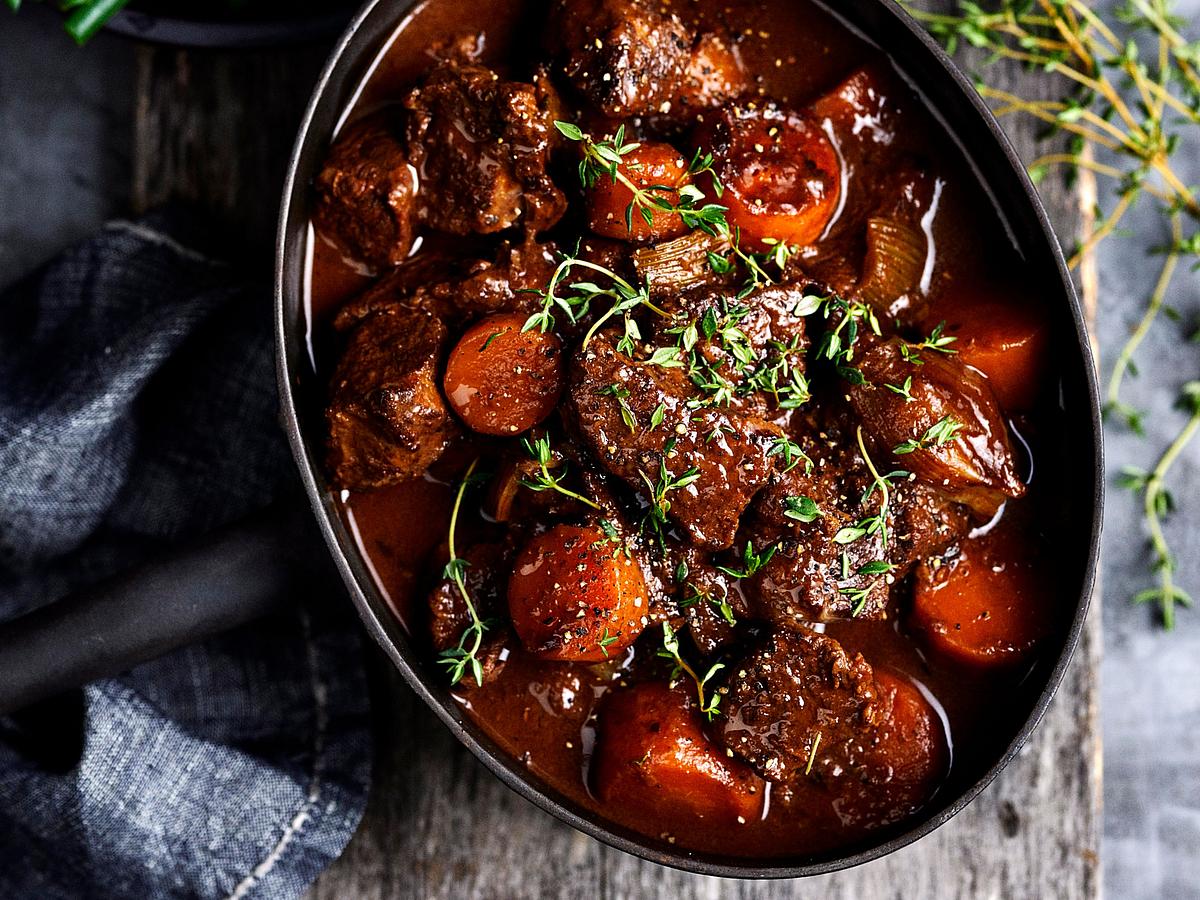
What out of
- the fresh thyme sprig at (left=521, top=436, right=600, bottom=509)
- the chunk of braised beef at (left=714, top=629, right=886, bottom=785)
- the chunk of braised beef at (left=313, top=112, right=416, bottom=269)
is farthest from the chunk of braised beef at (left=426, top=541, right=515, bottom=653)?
the chunk of braised beef at (left=313, top=112, right=416, bottom=269)

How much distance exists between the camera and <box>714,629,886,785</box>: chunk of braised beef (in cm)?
230

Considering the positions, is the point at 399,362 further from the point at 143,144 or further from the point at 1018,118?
the point at 1018,118

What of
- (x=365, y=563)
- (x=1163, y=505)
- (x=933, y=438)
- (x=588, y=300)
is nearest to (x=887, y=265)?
(x=933, y=438)

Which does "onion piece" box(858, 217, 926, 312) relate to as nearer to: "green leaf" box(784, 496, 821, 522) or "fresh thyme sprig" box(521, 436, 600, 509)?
"green leaf" box(784, 496, 821, 522)

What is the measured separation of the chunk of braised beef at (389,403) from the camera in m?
2.29

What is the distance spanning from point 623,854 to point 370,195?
1761 millimetres

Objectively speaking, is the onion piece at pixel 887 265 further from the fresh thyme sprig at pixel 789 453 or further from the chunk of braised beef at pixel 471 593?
the chunk of braised beef at pixel 471 593

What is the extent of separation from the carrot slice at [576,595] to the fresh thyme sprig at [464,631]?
0.09 m

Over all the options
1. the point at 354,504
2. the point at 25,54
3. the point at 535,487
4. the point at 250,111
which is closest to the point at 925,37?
the point at 535,487

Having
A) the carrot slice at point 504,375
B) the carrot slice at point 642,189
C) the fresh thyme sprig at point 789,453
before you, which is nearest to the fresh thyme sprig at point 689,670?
the fresh thyme sprig at point 789,453

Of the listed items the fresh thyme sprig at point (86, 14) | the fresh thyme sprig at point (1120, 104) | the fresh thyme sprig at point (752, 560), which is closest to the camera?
the fresh thyme sprig at point (752, 560)

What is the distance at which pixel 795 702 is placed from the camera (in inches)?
90.4

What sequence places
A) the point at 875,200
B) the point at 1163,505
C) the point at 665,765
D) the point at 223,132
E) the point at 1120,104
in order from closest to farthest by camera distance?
the point at 665,765 < the point at 875,200 < the point at 1120,104 < the point at 223,132 < the point at 1163,505

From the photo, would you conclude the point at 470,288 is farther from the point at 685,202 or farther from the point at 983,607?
the point at 983,607
